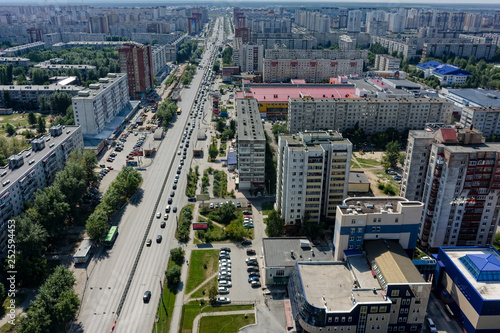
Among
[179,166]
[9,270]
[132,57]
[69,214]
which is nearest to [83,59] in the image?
[132,57]

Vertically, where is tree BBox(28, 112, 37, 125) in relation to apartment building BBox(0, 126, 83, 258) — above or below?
below

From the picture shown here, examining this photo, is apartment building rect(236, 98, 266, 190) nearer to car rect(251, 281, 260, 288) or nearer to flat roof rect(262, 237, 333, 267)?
flat roof rect(262, 237, 333, 267)

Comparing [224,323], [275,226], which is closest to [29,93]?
[275,226]

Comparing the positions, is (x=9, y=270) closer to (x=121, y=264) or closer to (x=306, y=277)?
(x=121, y=264)

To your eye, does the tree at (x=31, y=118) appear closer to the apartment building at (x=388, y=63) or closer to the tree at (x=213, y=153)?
the tree at (x=213, y=153)

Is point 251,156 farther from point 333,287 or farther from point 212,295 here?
point 333,287

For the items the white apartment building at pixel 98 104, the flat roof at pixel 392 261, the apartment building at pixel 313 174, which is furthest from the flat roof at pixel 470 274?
the white apartment building at pixel 98 104

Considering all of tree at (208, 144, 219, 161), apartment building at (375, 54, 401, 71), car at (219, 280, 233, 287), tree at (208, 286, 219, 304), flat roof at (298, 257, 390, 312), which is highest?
apartment building at (375, 54, 401, 71)

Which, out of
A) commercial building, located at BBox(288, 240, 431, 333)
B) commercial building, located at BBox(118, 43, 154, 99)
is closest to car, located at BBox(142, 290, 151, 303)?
commercial building, located at BBox(288, 240, 431, 333)
